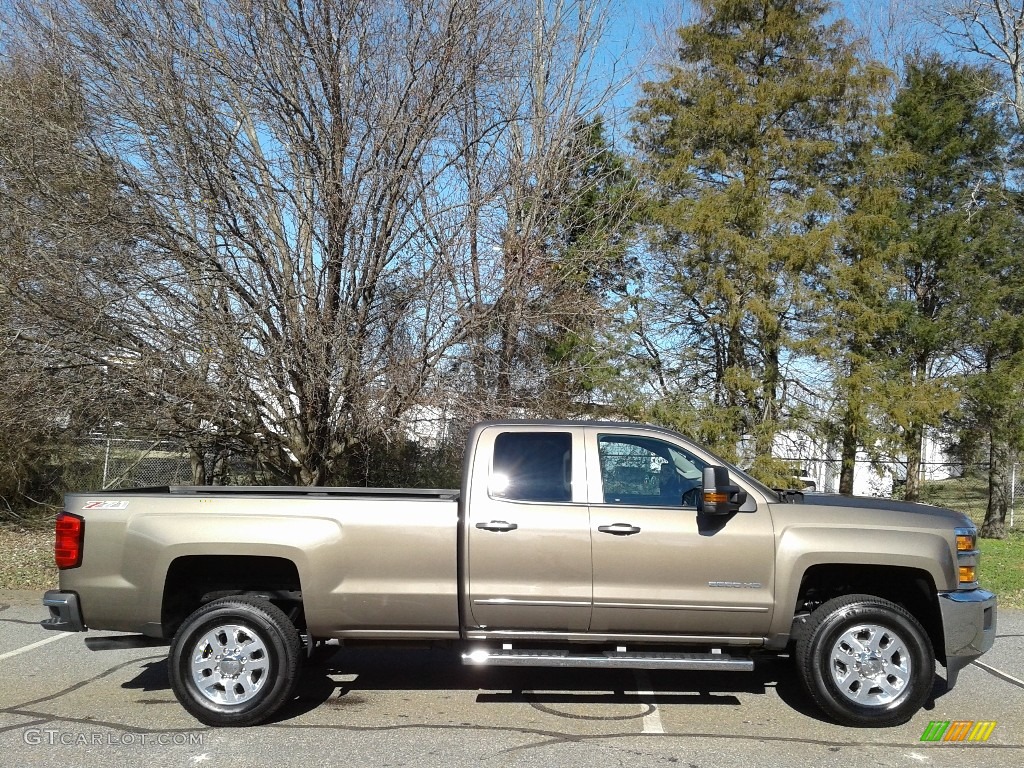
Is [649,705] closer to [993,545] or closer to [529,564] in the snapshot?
[529,564]

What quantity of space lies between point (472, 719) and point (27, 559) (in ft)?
27.5

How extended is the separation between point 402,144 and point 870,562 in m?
7.24

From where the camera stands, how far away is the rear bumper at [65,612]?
5.27m

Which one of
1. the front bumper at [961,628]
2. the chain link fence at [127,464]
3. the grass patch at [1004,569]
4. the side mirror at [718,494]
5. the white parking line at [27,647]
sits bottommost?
the white parking line at [27,647]

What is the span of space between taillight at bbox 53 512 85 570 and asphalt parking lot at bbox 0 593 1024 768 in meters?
0.95

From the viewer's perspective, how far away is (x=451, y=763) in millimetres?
4594

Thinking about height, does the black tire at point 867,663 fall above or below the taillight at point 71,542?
below

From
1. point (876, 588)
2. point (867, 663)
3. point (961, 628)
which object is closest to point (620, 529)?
point (867, 663)

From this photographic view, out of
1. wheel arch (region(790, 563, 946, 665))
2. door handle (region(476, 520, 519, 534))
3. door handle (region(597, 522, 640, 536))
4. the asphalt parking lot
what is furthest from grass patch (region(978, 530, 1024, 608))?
door handle (region(476, 520, 519, 534))

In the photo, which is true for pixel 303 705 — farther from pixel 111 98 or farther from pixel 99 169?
pixel 111 98

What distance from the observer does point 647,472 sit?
226 inches

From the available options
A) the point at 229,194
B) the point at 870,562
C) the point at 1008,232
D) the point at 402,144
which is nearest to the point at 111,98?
the point at 229,194

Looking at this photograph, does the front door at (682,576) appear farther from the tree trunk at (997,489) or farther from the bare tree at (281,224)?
the tree trunk at (997,489)

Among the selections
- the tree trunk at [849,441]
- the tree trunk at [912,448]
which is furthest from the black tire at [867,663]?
the tree trunk at [912,448]
